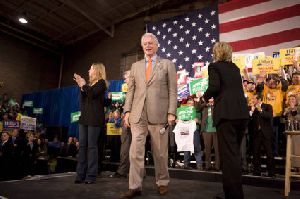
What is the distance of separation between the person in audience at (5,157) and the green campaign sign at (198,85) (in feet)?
13.8

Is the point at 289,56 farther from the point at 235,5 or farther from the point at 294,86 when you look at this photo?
the point at 235,5

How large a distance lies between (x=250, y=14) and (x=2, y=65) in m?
10.8

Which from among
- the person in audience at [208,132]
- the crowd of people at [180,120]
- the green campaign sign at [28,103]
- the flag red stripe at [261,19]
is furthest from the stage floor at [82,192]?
the green campaign sign at [28,103]

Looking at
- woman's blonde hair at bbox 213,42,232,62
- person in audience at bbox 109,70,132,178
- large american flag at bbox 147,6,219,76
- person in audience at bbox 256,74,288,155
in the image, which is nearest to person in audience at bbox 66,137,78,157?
large american flag at bbox 147,6,219,76

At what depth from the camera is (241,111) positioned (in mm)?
Answer: 2287

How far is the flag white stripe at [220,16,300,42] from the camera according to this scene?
6226 mm

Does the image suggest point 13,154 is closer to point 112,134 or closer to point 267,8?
point 112,134

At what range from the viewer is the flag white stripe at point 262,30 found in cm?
623

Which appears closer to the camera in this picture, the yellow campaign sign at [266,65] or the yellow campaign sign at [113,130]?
the yellow campaign sign at [266,65]

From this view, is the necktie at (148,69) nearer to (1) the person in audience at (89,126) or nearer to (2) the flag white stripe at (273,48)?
(1) the person in audience at (89,126)

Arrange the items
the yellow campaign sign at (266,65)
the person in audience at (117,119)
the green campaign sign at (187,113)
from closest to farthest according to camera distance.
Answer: the yellow campaign sign at (266,65)
the green campaign sign at (187,113)
the person in audience at (117,119)

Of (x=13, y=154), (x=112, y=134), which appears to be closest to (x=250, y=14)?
(x=112, y=134)

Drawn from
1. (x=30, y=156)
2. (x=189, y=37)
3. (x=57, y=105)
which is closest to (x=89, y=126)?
(x=30, y=156)

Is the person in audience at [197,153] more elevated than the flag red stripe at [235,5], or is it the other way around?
the flag red stripe at [235,5]
